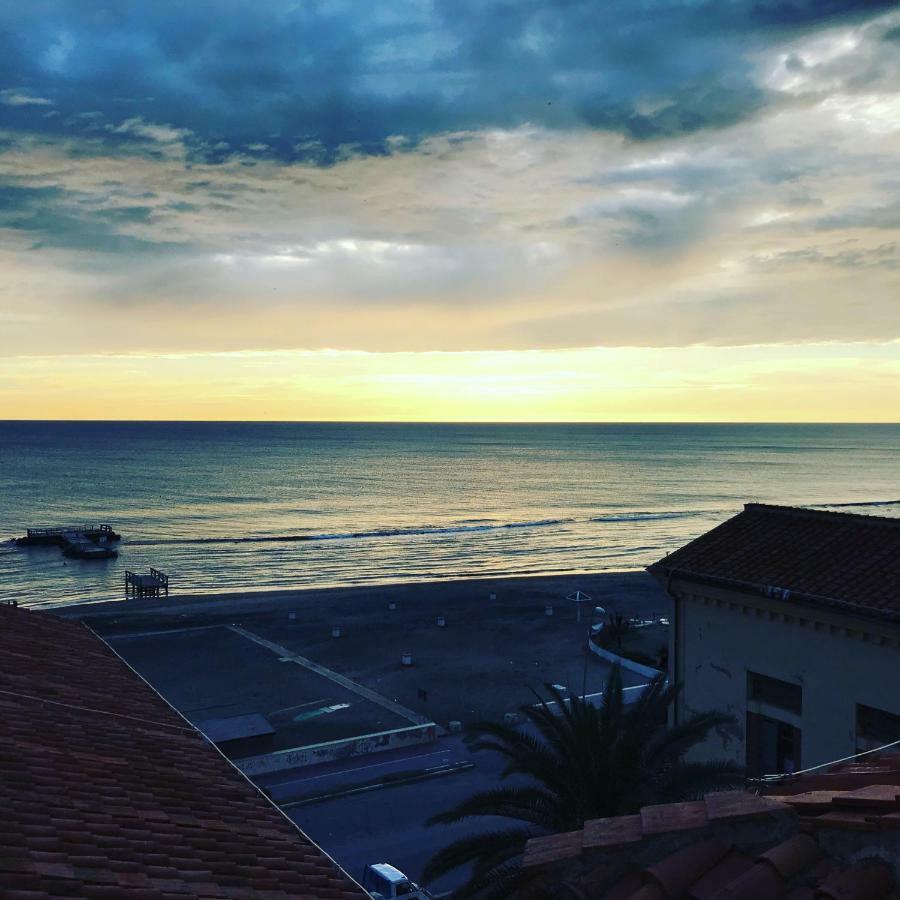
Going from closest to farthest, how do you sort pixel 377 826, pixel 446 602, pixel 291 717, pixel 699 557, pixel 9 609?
pixel 9 609 < pixel 699 557 < pixel 377 826 < pixel 291 717 < pixel 446 602

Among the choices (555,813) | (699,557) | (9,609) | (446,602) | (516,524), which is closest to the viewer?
(555,813)

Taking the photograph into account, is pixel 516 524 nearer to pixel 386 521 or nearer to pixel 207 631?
pixel 386 521

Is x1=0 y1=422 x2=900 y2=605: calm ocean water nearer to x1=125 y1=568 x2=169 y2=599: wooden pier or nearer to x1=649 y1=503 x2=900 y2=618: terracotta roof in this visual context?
x1=125 y1=568 x2=169 y2=599: wooden pier

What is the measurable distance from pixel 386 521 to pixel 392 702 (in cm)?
6608

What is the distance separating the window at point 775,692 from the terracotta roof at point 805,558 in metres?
1.81

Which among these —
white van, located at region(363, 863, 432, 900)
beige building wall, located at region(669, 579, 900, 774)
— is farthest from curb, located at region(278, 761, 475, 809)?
beige building wall, located at region(669, 579, 900, 774)

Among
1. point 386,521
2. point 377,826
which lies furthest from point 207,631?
point 386,521

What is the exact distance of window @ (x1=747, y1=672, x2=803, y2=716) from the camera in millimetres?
16250

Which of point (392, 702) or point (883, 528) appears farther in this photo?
point (392, 702)

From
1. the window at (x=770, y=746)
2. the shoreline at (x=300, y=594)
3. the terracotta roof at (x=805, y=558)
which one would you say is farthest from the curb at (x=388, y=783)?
the shoreline at (x=300, y=594)

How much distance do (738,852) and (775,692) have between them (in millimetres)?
13179

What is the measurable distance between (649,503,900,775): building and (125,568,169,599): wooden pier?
45291 mm

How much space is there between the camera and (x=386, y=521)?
96.0 meters

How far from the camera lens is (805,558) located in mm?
17266
